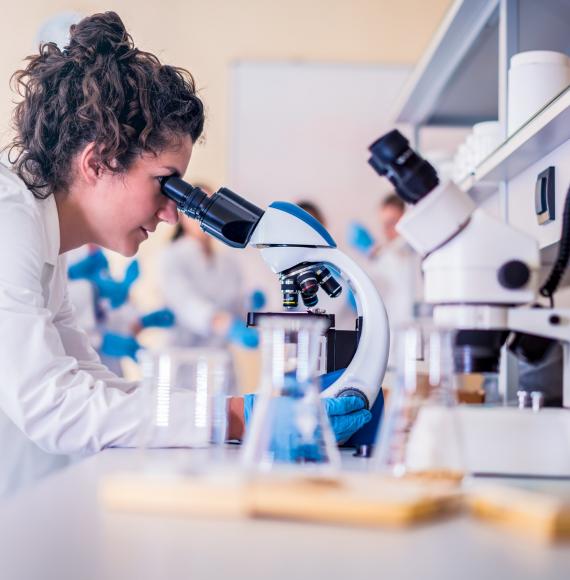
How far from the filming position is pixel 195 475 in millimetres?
770

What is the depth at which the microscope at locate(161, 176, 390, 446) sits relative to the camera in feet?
4.51

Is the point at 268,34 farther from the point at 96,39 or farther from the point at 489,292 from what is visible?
the point at 489,292

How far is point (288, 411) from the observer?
810mm

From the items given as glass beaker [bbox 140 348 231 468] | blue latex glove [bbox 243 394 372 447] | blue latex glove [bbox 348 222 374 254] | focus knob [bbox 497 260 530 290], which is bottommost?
blue latex glove [bbox 243 394 372 447]

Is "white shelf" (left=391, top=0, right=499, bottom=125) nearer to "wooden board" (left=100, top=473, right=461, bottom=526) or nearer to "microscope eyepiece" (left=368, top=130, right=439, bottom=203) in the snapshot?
"microscope eyepiece" (left=368, top=130, right=439, bottom=203)

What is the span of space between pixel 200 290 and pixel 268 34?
1950mm

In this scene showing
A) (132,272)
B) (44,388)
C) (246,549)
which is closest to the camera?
(246,549)

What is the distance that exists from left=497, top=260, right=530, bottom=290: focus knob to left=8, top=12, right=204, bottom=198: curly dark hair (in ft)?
2.71

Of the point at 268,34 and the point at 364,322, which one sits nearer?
the point at 364,322

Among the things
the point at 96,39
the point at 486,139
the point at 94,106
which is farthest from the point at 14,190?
the point at 486,139

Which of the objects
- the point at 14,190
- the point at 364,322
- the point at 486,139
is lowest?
the point at 364,322

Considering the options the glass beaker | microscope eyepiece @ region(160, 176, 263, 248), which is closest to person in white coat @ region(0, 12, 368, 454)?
microscope eyepiece @ region(160, 176, 263, 248)

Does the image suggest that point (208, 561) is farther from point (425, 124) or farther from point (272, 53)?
point (272, 53)

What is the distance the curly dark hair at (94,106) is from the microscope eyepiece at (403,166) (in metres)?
0.73
